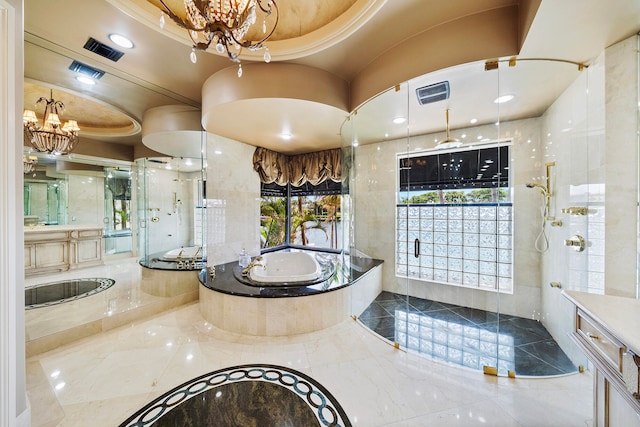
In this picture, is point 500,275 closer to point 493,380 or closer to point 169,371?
point 493,380

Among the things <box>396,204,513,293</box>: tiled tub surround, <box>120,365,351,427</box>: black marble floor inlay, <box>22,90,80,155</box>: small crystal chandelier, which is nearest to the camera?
<box>120,365,351,427</box>: black marble floor inlay

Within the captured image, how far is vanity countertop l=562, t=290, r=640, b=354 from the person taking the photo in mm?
788

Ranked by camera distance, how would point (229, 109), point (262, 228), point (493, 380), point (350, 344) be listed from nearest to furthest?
point (493, 380) → point (350, 344) → point (229, 109) → point (262, 228)

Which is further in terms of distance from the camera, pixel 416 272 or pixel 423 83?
pixel 416 272

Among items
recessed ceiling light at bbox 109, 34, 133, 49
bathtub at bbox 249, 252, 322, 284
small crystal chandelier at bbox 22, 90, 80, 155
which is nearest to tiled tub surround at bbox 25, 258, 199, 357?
bathtub at bbox 249, 252, 322, 284

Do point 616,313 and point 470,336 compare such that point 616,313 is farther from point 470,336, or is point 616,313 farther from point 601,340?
point 470,336

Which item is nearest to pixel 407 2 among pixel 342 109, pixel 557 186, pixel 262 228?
pixel 342 109

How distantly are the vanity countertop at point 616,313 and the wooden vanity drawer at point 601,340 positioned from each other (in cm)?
4

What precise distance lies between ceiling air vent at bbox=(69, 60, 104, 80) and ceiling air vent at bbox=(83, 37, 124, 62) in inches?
11.0

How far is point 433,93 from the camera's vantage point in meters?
2.30

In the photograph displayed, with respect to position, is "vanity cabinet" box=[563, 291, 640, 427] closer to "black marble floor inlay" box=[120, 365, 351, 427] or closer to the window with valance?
"black marble floor inlay" box=[120, 365, 351, 427]

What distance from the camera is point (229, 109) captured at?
2461 mm

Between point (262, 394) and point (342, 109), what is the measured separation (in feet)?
8.86

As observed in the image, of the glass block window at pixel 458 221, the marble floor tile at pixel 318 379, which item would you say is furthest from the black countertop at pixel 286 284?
the glass block window at pixel 458 221
